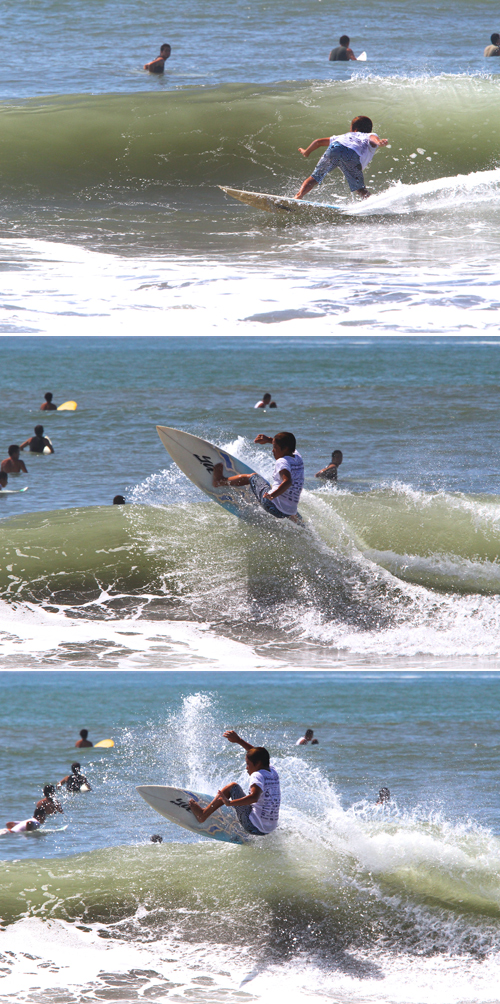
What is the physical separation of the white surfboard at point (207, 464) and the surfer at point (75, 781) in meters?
3.89

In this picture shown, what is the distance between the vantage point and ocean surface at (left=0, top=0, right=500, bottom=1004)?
7.82m

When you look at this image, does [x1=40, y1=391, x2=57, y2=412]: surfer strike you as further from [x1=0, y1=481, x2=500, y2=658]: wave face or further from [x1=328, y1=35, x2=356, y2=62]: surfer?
[x1=328, y1=35, x2=356, y2=62]: surfer

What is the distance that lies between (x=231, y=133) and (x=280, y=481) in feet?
30.9

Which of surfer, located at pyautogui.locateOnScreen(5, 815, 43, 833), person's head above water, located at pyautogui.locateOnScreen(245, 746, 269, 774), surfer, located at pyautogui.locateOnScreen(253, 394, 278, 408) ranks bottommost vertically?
surfer, located at pyautogui.locateOnScreen(5, 815, 43, 833)

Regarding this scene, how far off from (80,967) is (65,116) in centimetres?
1449

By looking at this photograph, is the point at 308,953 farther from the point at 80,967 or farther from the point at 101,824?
the point at 101,824

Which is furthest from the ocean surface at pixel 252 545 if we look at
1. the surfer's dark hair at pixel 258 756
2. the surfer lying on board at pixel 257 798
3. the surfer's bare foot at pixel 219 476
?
the surfer's dark hair at pixel 258 756

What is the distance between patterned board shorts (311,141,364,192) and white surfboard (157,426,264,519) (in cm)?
474

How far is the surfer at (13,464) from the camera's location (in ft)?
41.3

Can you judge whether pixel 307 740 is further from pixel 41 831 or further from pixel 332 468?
pixel 41 831

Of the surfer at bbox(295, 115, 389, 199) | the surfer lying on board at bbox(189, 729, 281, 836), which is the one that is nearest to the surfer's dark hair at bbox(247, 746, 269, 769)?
the surfer lying on board at bbox(189, 729, 281, 836)

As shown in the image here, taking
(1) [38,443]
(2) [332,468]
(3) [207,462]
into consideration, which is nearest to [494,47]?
(2) [332,468]

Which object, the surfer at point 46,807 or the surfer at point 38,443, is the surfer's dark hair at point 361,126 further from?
the surfer at point 46,807

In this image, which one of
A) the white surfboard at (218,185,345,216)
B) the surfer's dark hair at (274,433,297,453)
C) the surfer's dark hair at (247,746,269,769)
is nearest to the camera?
the surfer's dark hair at (247,746,269,769)
